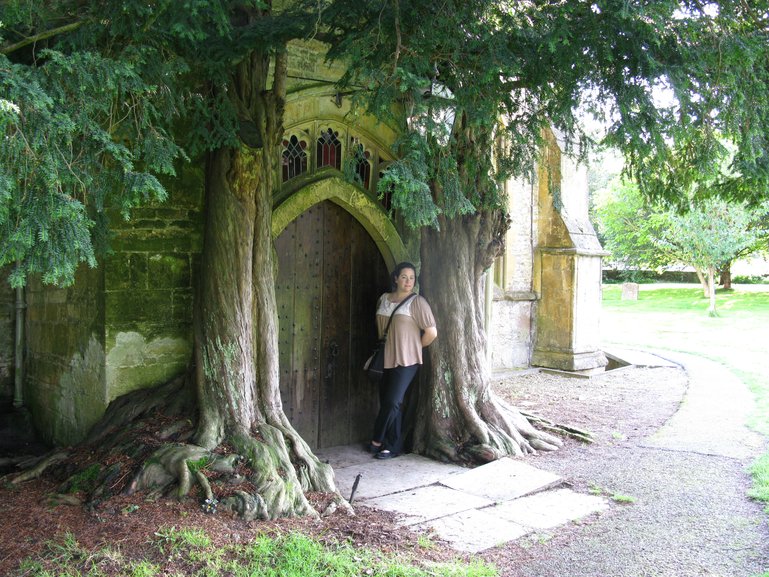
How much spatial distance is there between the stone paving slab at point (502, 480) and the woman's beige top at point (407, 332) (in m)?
1.22

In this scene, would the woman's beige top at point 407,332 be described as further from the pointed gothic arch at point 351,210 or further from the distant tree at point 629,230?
the distant tree at point 629,230

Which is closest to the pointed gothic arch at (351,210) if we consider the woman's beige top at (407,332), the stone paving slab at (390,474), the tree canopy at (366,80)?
the woman's beige top at (407,332)

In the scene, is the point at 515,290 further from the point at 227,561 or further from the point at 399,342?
the point at 227,561

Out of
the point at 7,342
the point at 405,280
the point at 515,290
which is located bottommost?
the point at 7,342

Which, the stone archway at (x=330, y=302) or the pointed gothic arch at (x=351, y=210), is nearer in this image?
the pointed gothic arch at (x=351, y=210)

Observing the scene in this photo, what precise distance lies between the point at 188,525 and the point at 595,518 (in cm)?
285

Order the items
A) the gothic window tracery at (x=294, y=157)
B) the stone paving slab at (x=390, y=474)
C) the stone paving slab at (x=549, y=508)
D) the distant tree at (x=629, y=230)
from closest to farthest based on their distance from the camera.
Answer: the stone paving slab at (x=549, y=508), the stone paving slab at (x=390, y=474), the gothic window tracery at (x=294, y=157), the distant tree at (x=629, y=230)

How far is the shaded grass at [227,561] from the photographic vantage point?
152 inches

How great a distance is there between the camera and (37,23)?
418 centimetres

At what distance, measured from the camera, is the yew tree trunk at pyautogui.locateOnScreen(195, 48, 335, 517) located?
5355mm

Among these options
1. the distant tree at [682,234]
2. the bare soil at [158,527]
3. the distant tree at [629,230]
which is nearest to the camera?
the bare soil at [158,527]

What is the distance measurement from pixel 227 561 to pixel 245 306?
2074 millimetres

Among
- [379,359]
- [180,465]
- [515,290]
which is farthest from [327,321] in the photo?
[515,290]

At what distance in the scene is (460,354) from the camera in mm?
7195
